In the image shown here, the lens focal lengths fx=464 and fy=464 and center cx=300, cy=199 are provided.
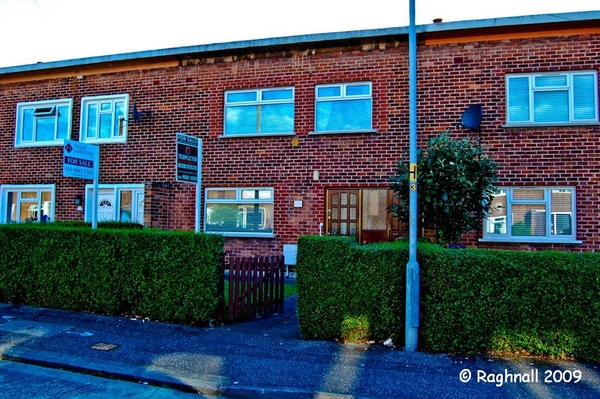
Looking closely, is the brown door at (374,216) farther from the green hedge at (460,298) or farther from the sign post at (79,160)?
the sign post at (79,160)

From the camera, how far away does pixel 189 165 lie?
8.83 m

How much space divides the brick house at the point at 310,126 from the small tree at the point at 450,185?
8.02 feet

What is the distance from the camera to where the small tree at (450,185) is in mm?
7938

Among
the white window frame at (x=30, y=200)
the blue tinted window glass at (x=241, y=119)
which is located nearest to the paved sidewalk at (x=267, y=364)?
the blue tinted window glass at (x=241, y=119)

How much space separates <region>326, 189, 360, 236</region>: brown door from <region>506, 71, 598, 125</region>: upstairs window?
3996 mm

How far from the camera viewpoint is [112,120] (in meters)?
13.5

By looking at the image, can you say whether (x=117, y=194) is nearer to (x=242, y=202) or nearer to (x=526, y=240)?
(x=242, y=202)

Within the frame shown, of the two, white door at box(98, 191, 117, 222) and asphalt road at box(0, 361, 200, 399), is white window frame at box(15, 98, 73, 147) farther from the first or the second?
asphalt road at box(0, 361, 200, 399)

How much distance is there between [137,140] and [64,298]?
6289 millimetres

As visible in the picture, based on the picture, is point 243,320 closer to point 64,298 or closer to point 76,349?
point 76,349

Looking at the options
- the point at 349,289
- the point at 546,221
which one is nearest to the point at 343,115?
the point at 546,221

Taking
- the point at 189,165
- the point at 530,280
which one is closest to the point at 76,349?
the point at 189,165

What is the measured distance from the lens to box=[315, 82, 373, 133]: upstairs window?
11.5 m

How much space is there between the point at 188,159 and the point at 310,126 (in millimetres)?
3958
